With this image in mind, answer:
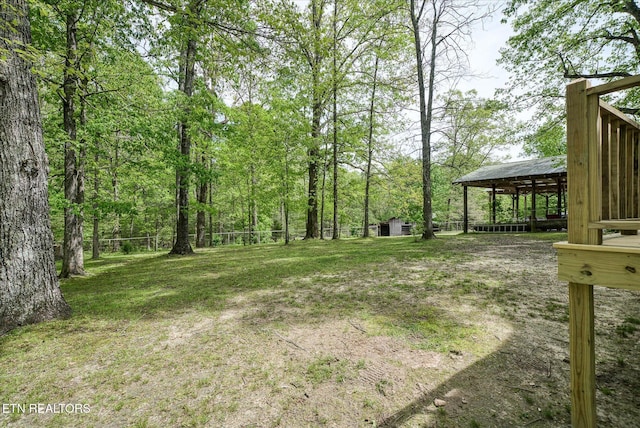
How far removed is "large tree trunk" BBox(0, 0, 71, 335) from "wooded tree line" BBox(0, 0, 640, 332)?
0.03 meters

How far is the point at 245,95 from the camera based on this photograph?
16.1m

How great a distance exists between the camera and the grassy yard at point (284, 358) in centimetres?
178

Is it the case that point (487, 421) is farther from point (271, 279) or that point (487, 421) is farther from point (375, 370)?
point (271, 279)

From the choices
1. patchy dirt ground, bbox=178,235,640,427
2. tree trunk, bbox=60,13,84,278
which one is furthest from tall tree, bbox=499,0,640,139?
tree trunk, bbox=60,13,84,278

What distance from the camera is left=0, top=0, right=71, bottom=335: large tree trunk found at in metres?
3.09

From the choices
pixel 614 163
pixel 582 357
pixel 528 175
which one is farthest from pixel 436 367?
pixel 528 175

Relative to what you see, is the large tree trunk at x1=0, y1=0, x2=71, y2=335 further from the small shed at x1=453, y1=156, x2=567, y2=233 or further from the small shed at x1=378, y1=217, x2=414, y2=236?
the small shed at x1=378, y1=217, x2=414, y2=236

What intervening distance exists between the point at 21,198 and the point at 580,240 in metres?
5.26

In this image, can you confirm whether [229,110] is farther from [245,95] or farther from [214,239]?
[214,239]

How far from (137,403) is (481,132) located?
2602 centimetres

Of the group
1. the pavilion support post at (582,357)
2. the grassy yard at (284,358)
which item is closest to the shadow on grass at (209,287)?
the grassy yard at (284,358)

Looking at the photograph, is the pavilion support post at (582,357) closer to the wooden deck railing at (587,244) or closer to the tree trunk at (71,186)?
the wooden deck railing at (587,244)

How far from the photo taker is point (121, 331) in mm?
3105

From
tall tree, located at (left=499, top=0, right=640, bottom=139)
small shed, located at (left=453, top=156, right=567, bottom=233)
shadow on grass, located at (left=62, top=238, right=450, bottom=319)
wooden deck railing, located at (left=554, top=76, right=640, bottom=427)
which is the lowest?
shadow on grass, located at (left=62, top=238, right=450, bottom=319)
